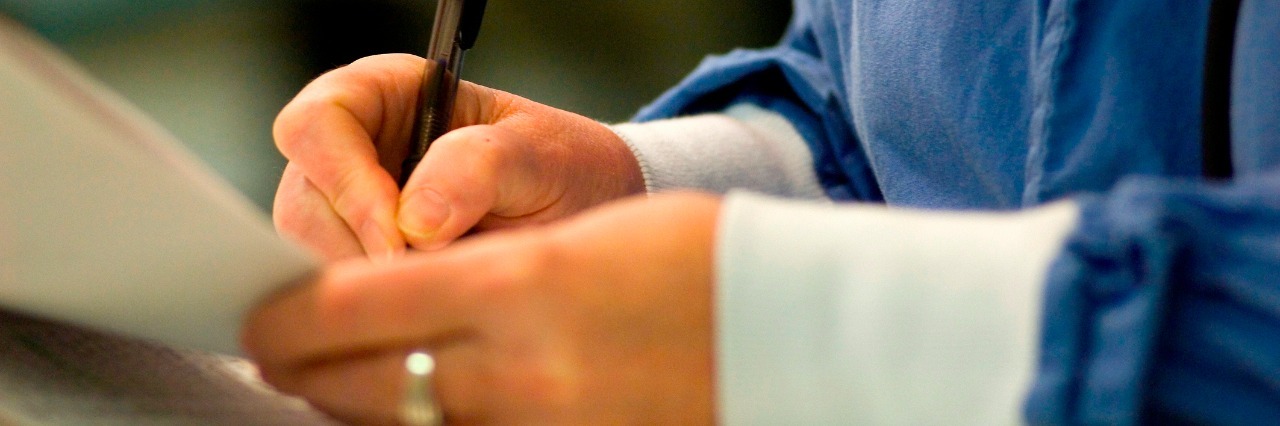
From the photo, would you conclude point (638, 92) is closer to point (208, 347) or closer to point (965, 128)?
point (965, 128)

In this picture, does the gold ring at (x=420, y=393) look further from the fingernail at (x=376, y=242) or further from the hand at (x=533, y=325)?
the fingernail at (x=376, y=242)

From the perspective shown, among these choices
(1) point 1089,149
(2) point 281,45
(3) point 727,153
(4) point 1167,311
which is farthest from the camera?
(2) point 281,45

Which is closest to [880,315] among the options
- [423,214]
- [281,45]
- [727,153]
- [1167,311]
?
[1167,311]

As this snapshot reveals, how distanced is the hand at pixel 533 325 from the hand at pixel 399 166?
0.37 feet

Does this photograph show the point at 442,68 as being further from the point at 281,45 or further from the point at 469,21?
the point at 281,45

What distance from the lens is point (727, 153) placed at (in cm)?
41

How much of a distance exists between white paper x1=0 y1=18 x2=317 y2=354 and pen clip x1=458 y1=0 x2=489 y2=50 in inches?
6.4

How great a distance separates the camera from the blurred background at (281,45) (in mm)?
802

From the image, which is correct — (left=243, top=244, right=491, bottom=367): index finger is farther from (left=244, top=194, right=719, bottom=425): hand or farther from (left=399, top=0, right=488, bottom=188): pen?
(left=399, top=0, right=488, bottom=188): pen

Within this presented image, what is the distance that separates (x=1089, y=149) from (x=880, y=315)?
0.14m

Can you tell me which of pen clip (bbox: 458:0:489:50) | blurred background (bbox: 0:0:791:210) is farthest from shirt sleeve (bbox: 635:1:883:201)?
blurred background (bbox: 0:0:791:210)

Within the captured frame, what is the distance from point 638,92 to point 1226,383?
2.45ft

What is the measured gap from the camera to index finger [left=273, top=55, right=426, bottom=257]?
292 mm

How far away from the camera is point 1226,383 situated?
146 millimetres
